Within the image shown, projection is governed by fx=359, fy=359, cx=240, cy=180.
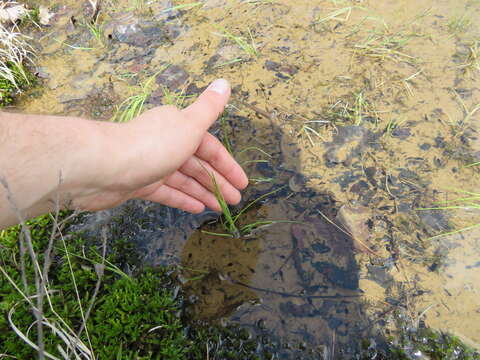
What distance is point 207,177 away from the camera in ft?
10.3

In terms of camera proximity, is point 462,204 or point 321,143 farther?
point 321,143

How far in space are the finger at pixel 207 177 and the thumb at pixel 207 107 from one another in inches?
17.0

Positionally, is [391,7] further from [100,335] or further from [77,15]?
[100,335]

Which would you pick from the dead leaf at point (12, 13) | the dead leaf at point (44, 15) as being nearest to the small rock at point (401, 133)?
the dead leaf at point (44, 15)

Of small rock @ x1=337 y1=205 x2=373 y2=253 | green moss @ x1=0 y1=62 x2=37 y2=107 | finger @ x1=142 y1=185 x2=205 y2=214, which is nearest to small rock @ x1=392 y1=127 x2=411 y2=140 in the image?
small rock @ x1=337 y1=205 x2=373 y2=253

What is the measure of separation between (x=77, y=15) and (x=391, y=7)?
4.16 metres

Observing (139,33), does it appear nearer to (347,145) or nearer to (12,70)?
(12,70)

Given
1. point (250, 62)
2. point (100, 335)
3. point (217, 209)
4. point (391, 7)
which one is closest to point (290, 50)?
point (250, 62)

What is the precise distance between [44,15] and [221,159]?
3934 millimetres

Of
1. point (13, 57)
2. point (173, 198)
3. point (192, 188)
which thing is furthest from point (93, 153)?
point (13, 57)

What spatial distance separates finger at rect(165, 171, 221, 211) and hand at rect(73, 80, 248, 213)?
0.28ft

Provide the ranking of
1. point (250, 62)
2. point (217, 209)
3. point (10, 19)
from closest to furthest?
point (217, 209) < point (250, 62) < point (10, 19)

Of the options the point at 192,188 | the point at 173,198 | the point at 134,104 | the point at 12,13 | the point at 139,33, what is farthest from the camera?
the point at 12,13

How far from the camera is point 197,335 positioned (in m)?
2.63
